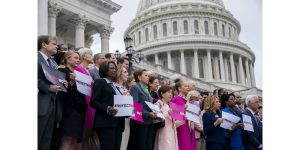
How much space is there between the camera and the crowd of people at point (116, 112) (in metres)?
5.59

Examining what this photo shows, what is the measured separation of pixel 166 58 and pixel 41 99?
58.1 meters

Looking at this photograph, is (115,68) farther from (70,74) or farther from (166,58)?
(166,58)

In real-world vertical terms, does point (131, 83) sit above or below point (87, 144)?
above

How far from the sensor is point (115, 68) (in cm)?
614

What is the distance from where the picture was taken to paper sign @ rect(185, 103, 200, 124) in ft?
23.6

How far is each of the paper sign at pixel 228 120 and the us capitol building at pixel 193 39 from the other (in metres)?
50.7

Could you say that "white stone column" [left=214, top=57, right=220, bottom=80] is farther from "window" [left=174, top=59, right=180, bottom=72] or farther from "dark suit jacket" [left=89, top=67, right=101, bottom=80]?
"dark suit jacket" [left=89, top=67, right=101, bottom=80]

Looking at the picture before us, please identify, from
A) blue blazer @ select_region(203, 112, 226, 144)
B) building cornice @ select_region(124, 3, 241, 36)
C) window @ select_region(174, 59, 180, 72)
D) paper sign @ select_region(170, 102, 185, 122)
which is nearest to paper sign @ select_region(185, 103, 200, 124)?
paper sign @ select_region(170, 102, 185, 122)

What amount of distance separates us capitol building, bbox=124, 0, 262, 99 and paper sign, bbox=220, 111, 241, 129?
1997 inches

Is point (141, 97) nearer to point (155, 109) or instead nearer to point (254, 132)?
point (155, 109)

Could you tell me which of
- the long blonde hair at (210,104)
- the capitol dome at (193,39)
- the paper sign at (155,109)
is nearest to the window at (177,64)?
the capitol dome at (193,39)

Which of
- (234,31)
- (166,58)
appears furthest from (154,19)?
(234,31)

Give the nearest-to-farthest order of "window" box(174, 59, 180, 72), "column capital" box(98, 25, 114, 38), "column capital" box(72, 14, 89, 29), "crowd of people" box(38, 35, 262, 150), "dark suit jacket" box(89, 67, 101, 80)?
1. "crowd of people" box(38, 35, 262, 150)
2. "dark suit jacket" box(89, 67, 101, 80)
3. "column capital" box(72, 14, 89, 29)
4. "column capital" box(98, 25, 114, 38)
5. "window" box(174, 59, 180, 72)
